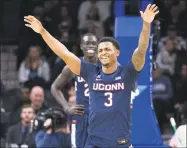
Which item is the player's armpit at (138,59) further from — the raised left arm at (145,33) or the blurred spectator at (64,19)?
the blurred spectator at (64,19)

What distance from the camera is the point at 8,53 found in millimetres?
15125

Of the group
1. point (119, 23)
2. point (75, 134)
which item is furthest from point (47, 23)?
point (75, 134)

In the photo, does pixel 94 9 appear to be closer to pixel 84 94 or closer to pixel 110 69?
pixel 84 94

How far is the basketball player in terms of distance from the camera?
7.06 meters

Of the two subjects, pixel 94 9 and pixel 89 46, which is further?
pixel 94 9

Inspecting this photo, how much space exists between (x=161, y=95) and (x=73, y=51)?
2.03m

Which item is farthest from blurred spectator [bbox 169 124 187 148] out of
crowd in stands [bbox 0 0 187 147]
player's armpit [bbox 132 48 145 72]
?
player's armpit [bbox 132 48 145 72]

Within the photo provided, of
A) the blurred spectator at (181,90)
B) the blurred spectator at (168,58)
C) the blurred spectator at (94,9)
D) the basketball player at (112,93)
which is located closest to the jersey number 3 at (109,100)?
the basketball player at (112,93)

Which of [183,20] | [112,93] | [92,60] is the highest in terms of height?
[183,20]

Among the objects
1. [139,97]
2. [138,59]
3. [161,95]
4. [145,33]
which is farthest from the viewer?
[161,95]

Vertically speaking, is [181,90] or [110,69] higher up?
[110,69]

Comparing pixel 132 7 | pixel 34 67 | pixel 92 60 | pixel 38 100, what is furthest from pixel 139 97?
pixel 34 67

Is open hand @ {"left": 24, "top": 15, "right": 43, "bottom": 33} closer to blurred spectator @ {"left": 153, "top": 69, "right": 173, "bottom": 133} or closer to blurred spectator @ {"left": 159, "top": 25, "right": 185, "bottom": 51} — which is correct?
blurred spectator @ {"left": 153, "top": 69, "right": 173, "bottom": 133}

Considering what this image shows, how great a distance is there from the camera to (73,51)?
14047mm
